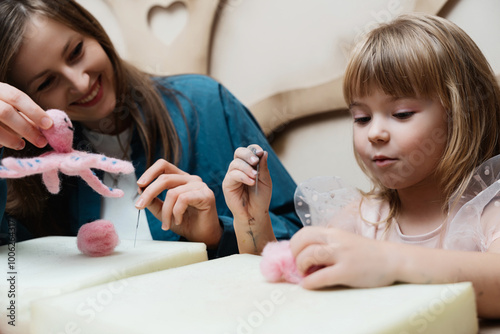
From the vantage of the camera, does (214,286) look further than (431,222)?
No

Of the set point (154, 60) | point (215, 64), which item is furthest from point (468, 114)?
point (154, 60)

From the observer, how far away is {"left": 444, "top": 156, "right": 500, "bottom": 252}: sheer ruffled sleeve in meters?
0.57

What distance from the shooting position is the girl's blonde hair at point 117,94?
0.86 meters

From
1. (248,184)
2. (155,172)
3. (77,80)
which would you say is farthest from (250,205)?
(77,80)

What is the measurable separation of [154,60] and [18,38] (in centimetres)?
68

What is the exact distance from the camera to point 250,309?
0.39m

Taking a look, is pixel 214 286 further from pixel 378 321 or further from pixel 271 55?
pixel 271 55

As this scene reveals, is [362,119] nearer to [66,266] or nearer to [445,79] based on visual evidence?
[445,79]

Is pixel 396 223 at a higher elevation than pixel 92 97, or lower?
lower

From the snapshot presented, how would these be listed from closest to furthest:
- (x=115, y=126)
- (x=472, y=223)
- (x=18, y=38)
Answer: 1. (x=472, y=223)
2. (x=18, y=38)
3. (x=115, y=126)

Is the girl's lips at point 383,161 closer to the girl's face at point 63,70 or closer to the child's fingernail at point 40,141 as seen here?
the child's fingernail at point 40,141

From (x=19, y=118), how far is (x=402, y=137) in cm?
49

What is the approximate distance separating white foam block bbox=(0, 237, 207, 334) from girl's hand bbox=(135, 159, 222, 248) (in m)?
0.07

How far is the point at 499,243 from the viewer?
0.54 meters
